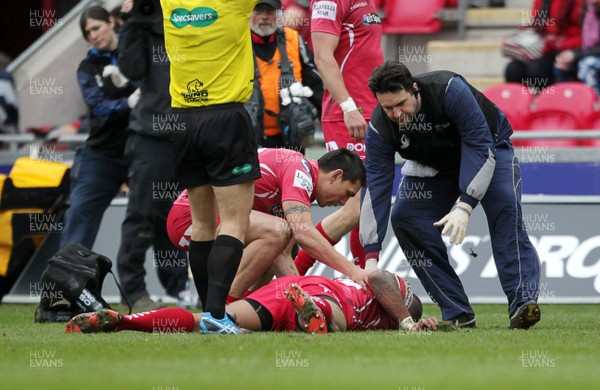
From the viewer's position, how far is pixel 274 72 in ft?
33.8

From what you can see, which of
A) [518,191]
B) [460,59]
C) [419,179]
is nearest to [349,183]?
[419,179]

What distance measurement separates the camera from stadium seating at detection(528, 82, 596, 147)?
44.1ft

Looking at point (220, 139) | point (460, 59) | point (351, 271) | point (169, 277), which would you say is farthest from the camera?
point (460, 59)

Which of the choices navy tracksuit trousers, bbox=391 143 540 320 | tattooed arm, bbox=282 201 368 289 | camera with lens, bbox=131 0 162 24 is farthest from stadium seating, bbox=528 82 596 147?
tattooed arm, bbox=282 201 368 289

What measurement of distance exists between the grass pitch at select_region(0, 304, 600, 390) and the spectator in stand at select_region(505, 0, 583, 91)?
6327mm

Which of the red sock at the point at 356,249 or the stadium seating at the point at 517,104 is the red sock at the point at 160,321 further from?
the stadium seating at the point at 517,104

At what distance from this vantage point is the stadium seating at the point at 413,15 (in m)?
15.8

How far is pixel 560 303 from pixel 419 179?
320 centimetres

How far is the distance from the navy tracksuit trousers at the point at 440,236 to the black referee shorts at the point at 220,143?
56.4 inches

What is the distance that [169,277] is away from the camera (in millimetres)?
11250

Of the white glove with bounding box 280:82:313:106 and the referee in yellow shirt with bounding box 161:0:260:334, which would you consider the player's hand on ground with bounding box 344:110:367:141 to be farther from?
the referee in yellow shirt with bounding box 161:0:260:334

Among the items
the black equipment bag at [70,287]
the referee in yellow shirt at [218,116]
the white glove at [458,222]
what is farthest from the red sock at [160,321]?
the black equipment bag at [70,287]

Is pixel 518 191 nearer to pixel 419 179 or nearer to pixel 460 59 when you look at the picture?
pixel 419 179

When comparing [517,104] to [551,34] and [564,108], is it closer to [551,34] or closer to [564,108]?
[564,108]
